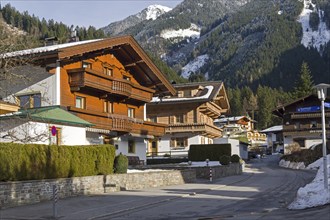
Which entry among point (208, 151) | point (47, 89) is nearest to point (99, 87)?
point (47, 89)

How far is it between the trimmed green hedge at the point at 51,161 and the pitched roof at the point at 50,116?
264cm

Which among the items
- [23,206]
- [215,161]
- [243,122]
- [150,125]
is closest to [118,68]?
[150,125]

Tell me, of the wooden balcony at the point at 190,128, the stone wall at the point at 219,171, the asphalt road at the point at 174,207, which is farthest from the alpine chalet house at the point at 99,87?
the wooden balcony at the point at 190,128

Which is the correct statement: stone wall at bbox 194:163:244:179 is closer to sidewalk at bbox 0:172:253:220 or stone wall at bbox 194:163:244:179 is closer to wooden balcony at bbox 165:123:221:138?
sidewalk at bbox 0:172:253:220

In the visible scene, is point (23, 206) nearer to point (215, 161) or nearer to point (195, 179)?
point (195, 179)

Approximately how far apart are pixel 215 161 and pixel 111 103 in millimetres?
14337

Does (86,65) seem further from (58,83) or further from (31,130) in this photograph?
(31,130)

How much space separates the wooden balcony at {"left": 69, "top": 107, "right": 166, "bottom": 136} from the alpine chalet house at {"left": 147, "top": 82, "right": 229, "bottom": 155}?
13052 mm

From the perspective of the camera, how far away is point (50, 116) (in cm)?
2703

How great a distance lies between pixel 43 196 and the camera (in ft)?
65.6

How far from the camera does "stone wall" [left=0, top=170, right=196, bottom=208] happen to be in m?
18.4

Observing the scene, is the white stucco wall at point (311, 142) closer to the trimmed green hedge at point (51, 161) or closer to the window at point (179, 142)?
the window at point (179, 142)

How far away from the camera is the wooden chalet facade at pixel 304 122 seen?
241 feet

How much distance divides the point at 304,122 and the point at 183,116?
80.2 feet
